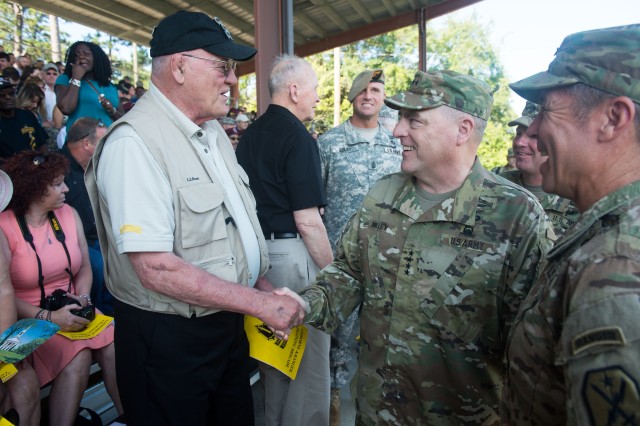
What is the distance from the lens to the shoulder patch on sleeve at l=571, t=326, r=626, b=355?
0.78m

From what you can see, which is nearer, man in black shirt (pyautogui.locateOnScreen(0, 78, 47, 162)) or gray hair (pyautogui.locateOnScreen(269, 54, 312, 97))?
gray hair (pyautogui.locateOnScreen(269, 54, 312, 97))

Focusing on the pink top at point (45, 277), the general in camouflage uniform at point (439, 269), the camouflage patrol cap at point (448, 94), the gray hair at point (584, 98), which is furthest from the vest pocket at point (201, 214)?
the pink top at point (45, 277)

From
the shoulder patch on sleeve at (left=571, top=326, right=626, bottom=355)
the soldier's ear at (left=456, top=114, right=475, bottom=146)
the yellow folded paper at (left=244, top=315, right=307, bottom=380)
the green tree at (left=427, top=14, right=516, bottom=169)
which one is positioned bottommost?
the yellow folded paper at (left=244, top=315, right=307, bottom=380)

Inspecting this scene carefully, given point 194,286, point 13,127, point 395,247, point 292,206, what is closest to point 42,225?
point 292,206

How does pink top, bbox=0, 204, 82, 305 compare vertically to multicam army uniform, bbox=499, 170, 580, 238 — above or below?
below

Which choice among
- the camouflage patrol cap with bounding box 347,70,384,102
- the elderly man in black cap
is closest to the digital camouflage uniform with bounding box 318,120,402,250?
the camouflage patrol cap with bounding box 347,70,384,102

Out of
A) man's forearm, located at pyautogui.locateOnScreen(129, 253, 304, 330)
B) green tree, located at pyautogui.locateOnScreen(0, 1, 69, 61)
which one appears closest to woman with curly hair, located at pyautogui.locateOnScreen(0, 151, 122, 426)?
man's forearm, located at pyautogui.locateOnScreen(129, 253, 304, 330)

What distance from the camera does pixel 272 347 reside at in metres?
2.02

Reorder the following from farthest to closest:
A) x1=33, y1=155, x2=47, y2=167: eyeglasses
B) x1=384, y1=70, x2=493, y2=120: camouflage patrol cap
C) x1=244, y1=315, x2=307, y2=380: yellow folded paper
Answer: x1=33, y1=155, x2=47, y2=167: eyeglasses → x1=244, y1=315, x2=307, y2=380: yellow folded paper → x1=384, y1=70, x2=493, y2=120: camouflage patrol cap

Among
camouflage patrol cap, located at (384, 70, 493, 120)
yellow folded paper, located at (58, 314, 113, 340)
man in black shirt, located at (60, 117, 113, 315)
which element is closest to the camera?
camouflage patrol cap, located at (384, 70, 493, 120)

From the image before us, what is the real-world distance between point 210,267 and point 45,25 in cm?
1920

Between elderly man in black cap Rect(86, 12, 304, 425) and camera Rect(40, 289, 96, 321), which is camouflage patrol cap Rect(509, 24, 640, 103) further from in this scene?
camera Rect(40, 289, 96, 321)

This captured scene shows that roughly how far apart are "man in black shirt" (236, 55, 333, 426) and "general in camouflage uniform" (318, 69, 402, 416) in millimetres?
836

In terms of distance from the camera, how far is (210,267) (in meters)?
1.71
